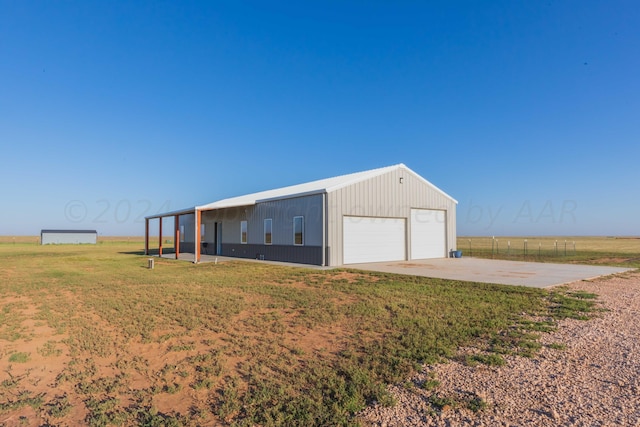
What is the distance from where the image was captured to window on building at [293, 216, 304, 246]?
16656mm

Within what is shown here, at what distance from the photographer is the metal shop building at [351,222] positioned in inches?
623

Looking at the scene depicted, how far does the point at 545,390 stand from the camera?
355 cm

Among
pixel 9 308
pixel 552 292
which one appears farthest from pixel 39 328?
pixel 552 292

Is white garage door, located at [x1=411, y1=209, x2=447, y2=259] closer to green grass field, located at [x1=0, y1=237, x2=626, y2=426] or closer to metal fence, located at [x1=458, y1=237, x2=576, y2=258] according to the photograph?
metal fence, located at [x1=458, y1=237, x2=576, y2=258]

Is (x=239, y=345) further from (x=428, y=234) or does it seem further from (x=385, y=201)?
(x=428, y=234)

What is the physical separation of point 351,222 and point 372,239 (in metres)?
1.51

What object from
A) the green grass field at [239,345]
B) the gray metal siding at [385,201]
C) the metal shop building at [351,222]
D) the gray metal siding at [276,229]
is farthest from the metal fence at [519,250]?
the green grass field at [239,345]

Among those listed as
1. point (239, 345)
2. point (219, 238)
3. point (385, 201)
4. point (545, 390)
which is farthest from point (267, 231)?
point (545, 390)

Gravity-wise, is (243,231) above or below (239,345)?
above

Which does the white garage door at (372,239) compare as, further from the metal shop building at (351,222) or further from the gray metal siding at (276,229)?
the gray metal siding at (276,229)

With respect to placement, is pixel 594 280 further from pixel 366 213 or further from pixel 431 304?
pixel 366 213

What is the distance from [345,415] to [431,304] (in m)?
4.77

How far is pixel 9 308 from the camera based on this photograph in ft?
25.0

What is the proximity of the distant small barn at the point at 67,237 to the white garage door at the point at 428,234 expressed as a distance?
55.0 m
